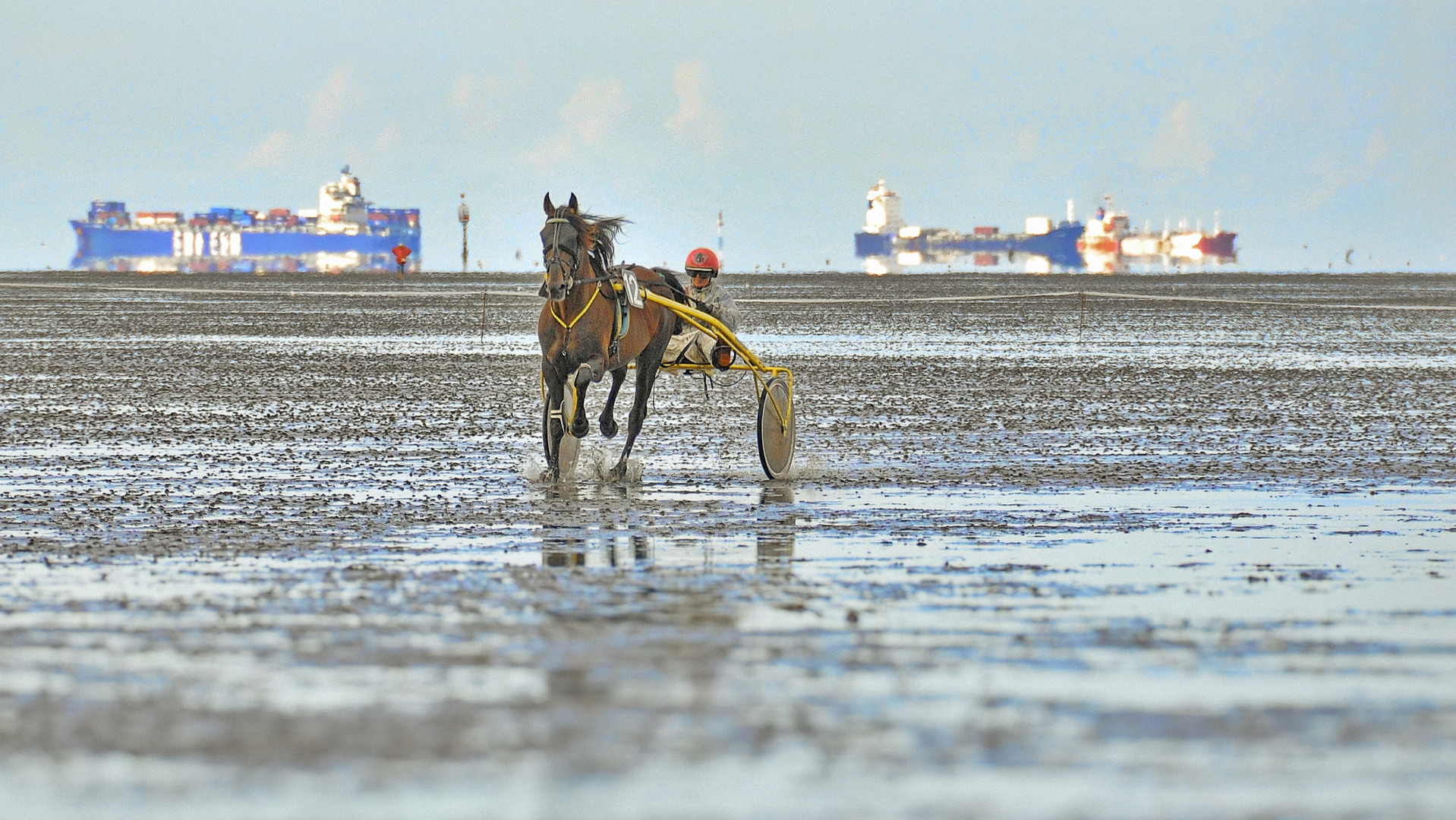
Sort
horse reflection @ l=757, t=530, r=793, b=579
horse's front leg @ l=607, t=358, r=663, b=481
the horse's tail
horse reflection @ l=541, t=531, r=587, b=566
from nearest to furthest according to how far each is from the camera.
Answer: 1. horse reflection @ l=757, t=530, r=793, b=579
2. horse reflection @ l=541, t=531, r=587, b=566
3. horse's front leg @ l=607, t=358, r=663, b=481
4. the horse's tail

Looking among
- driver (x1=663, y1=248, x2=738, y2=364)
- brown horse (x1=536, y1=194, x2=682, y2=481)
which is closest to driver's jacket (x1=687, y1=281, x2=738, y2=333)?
driver (x1=663, y1=248, x2=738, y2=364)

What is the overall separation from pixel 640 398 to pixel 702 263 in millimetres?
1226

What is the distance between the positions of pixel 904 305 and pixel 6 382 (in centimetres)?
4097

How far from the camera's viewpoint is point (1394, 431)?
1677 centimetres

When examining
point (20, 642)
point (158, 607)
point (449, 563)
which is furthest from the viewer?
point (449, 563)

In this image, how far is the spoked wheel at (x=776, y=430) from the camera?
13.2 m

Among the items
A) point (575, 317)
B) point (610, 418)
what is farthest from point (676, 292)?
point (575, 317)

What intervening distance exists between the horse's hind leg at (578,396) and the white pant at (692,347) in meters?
1.42

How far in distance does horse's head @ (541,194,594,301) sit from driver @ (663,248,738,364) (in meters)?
1.40

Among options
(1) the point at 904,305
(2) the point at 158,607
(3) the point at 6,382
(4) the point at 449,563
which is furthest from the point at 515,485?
(1) the point at 904,305

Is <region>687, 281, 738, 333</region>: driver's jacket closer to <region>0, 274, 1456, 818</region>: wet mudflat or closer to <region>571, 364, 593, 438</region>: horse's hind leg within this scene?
<region>0, 274, 1456, 818</region>: wet mudflat

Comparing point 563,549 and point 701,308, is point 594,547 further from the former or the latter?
point 701,308

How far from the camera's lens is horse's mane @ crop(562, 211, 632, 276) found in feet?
41.7

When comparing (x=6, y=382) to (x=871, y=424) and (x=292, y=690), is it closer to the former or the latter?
(x=871, y=424)
